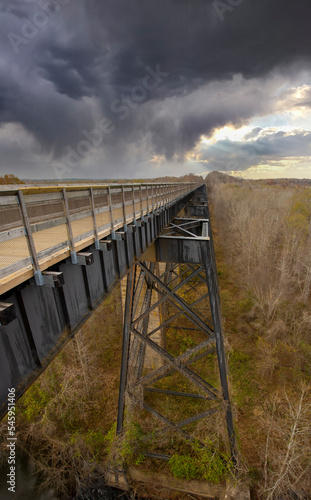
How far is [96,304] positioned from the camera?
13.8 feet

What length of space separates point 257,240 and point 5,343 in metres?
26.1

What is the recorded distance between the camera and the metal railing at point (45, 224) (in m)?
2.38

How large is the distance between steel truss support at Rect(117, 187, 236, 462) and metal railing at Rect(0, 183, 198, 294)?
344 centimetres

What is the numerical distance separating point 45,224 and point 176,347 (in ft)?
47.3

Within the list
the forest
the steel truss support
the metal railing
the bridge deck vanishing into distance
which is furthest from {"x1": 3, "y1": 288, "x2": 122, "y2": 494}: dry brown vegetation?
the metal railing

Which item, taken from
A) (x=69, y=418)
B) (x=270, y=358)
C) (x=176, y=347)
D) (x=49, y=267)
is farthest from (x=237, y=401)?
(x=49, y=267)

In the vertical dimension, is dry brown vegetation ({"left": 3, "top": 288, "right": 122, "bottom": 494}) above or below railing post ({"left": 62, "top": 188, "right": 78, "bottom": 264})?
below

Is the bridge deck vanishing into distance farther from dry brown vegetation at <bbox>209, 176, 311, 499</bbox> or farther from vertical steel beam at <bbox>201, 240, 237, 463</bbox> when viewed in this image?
dry brown vegetation at <bbox>209, 176, 311, 499</bbox>

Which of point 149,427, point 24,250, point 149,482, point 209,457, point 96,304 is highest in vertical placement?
point 24,250

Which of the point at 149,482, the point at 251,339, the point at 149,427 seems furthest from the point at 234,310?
the point at 149,482

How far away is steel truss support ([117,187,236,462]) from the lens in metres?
7.38

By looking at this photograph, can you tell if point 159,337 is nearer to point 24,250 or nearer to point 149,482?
point 149,482

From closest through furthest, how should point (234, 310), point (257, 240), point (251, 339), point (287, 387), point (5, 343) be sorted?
1. point (5, 343)
2. point (287, 387)
3. point (251, 339)
4. point (234, 310)
5. point (257, 240)

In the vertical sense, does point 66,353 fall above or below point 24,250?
below
